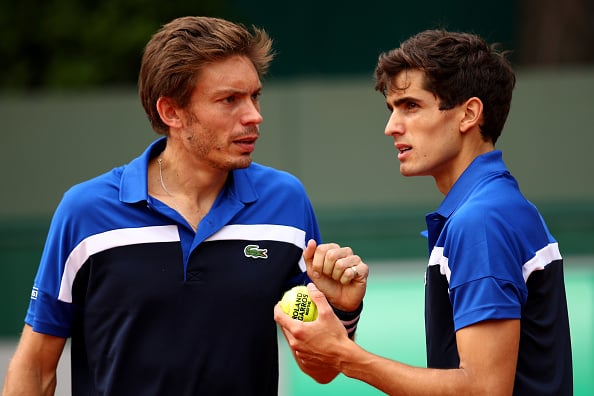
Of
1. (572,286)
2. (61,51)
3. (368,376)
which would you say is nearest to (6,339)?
(61,51)

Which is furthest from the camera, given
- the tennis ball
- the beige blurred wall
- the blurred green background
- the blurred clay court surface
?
the beige blurred wall

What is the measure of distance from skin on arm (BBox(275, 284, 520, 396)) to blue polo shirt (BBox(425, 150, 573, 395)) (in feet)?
0.21

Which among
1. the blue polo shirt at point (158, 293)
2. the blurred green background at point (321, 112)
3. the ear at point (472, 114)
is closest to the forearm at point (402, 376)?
the blue polo shirt at point (158, 293)

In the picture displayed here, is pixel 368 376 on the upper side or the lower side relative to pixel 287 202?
lower

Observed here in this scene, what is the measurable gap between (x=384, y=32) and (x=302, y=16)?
3.42 feet

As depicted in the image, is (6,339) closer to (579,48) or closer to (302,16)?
(302,16)

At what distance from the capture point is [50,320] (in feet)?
11.7

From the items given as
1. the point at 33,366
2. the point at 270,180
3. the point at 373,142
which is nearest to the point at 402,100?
the point at 270,180

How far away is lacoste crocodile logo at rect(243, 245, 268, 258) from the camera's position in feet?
11.9

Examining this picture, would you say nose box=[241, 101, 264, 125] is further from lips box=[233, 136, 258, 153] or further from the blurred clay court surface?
the blurred clay court surface

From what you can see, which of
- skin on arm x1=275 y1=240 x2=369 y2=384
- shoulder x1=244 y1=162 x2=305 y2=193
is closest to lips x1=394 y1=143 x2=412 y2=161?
skin on arm x1=275 y1=240 x2=369 y2=384

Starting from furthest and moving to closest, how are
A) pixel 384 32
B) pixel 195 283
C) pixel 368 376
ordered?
1. pixel 384 32
2. pixel 195 283
3. pixel 368 376

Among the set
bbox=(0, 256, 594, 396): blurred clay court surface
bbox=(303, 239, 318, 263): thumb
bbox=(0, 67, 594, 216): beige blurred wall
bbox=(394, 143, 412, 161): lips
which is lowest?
bbox=(0, 256, 594, 396): blurred clay court surface

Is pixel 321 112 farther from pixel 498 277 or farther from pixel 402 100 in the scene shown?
pixel 498 277
